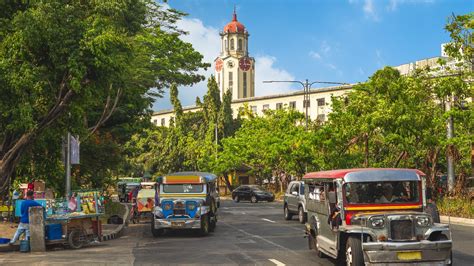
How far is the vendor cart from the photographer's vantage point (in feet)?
59.6

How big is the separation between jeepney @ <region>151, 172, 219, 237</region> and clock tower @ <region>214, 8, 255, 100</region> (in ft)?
380

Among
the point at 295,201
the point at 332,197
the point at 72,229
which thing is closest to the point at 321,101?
the point at 295,201

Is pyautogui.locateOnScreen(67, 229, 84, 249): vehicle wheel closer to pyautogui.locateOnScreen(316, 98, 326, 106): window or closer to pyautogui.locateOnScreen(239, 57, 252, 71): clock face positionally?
pyautogui.locateOnScreen(316, 98, 326, 106): window

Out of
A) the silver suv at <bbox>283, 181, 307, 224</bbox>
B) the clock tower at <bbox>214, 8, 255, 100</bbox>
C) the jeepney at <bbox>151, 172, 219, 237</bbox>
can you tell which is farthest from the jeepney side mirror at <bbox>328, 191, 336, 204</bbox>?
the clock tower at <bbox>214, 8, 255, 100</bbox>

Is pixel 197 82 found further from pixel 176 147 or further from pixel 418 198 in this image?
pixel 176 147

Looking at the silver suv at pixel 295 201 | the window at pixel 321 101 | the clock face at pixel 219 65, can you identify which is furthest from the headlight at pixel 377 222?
the clock face at pixel 219 65

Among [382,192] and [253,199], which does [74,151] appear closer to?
[382,192]

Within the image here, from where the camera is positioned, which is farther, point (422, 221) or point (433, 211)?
point (433, 211)

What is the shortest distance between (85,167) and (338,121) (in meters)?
16.1

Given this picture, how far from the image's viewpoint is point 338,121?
125 ft

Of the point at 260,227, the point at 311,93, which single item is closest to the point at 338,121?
the point at 260,227

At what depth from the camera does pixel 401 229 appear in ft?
38.2

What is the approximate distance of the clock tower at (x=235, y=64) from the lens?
465 feet

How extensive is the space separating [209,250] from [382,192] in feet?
20.6
